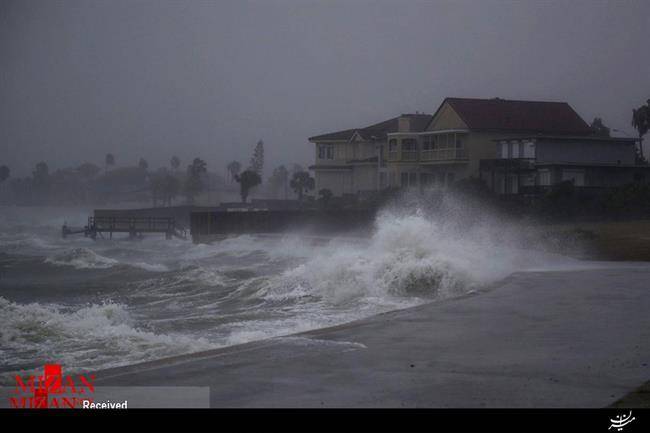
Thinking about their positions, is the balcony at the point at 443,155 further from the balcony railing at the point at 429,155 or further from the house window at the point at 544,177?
the house window at the point at 544,177

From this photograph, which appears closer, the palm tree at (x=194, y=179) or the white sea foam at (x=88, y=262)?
the white sea foam at (x=88, y=262)

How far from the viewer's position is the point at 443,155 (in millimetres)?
54500

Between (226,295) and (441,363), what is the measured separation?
1323cm

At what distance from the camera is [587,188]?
44125mm

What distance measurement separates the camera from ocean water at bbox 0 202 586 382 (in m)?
12.7

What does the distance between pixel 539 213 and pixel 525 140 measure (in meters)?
9.22

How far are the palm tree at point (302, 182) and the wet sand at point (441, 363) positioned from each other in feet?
233

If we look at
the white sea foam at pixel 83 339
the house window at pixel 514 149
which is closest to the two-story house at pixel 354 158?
the house window at pixel 514 149

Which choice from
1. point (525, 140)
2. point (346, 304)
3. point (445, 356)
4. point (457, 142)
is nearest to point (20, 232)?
point (457, 142)

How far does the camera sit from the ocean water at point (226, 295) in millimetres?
12711

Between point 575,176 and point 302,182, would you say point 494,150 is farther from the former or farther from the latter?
point 302,182

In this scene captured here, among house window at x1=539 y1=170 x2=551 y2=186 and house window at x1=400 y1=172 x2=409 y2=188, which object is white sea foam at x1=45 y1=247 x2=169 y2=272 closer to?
house window at x1=539 y1=170 x2=551 y2=186

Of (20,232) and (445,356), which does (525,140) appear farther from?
(20,232)

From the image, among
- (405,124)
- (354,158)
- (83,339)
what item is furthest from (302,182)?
(83,339)
